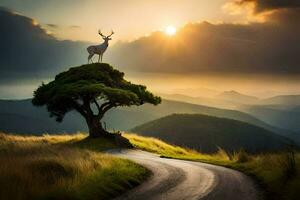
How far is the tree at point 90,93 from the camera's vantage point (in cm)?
5312

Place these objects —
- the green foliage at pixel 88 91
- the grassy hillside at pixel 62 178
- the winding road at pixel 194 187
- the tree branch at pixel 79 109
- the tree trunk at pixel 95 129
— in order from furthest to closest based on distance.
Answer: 1. the tree branch at pixel 79 109
2. the tree trunk at pixel 95 129
3. the green foliage at pixel 88 91
4. the winding road at pixel 194 187
5. the grassy hillside at pixel 62 178

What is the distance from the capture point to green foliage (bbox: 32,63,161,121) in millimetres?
53031

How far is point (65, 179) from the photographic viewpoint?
18094mm

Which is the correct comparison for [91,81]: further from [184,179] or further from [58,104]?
[184,179]

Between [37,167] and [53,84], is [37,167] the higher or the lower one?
the lower one

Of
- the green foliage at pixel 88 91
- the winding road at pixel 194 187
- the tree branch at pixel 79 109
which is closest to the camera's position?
the winding road at pixel 194 187

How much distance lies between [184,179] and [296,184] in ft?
23.3

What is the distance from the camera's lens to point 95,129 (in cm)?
5591

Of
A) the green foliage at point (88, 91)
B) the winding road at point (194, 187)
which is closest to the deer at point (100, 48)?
the green foliage at point (88, 91)

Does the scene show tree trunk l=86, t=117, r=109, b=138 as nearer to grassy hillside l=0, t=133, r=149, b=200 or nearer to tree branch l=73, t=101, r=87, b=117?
tree branch l=73, t=101, r=87, b=117

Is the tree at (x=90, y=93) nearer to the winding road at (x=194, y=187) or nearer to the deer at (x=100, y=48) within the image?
the deer at (x=100, y=48)

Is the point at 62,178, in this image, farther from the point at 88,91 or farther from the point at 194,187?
the point at 88,91

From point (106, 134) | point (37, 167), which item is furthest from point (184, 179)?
point (106, 134)

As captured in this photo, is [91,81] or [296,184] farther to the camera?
[91,81]
